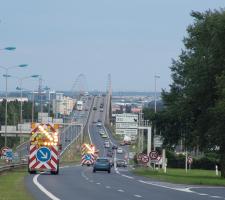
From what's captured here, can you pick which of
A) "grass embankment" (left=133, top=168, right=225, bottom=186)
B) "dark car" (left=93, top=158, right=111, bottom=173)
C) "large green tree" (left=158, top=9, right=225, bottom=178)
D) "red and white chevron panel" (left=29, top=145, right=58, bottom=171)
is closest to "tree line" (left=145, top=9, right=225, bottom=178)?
"large green tree" (left=158, top=9, right=225, bottom=178)

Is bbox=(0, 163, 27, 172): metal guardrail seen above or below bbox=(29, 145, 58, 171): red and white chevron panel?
below

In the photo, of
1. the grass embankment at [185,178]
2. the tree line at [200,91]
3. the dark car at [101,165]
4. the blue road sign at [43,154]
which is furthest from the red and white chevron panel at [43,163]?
the dark car at [101,165]

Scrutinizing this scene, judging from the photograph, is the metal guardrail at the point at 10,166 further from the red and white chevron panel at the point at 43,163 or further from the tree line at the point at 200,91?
the tree line at the point at 200,91

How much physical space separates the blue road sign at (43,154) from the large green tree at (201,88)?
1149 cm

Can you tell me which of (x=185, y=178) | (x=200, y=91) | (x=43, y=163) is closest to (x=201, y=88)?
(x=200, y=91)

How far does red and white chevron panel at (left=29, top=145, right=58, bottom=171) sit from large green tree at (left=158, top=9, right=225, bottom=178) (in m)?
11.0

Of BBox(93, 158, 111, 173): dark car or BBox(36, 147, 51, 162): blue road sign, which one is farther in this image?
BBox(93, 158, 111, 173): dark car

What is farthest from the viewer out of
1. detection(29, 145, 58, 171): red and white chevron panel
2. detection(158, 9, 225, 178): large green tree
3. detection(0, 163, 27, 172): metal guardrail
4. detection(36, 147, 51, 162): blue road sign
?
detection(158, 9, 225, 178): large green tree

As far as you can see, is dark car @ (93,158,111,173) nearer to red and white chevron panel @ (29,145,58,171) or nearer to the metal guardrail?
the metal guardrail

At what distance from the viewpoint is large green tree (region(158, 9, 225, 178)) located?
56938 mm

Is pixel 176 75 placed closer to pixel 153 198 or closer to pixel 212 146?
pixel 212 146

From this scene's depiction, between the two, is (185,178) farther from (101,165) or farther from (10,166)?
(101,165)

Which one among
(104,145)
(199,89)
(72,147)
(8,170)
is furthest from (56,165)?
(104,145)

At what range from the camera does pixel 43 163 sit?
163 feet
